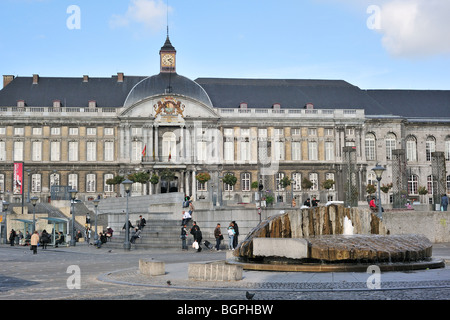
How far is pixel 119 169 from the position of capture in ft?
251

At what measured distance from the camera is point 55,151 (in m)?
76.9

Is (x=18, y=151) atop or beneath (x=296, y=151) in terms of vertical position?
atop

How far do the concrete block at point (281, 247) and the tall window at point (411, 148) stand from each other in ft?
232

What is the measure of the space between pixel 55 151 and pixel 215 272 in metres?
65.2

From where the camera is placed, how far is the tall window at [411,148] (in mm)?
83688

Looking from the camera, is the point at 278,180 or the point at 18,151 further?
the point at 278,180

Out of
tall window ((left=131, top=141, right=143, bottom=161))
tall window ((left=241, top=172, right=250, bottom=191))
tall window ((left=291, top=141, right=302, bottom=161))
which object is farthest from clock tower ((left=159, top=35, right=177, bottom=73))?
tall window ((left=291, top=141, right=302, bottom=161))

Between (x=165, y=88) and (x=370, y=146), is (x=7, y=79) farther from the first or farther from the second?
(x=370, y=146)

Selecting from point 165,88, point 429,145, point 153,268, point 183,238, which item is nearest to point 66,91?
point 165,88

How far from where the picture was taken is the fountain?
15.9 m

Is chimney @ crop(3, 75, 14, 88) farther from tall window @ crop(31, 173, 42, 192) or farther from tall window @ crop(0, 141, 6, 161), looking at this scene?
tall window @ crop(31, 173, 42, 192)

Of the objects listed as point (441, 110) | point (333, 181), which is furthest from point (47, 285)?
point (441, 110)

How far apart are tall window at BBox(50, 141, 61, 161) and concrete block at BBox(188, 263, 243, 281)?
6445cm
